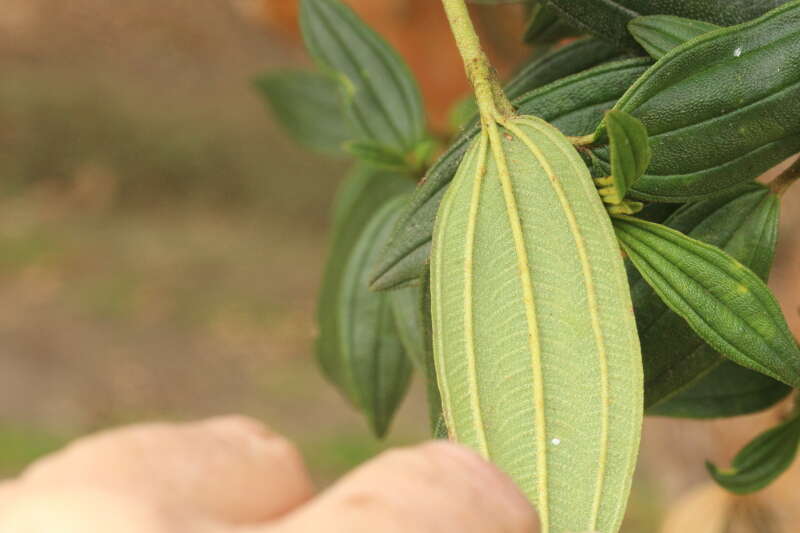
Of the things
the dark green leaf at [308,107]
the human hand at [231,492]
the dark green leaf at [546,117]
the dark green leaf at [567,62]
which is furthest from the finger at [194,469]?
the dark green leaf at [308,107]

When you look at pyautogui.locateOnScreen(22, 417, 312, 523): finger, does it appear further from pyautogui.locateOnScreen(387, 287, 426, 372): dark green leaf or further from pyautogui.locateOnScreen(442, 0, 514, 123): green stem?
pyautogui.locateOnScreen(387, 287, 426, 372): dark green leaf

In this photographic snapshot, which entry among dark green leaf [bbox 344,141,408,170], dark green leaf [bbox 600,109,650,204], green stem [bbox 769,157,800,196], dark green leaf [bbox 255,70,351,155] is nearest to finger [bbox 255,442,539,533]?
dark green leaf [bbox 600,109,650,204]

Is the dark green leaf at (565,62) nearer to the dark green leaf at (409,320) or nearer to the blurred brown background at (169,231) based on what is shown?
→ the dark green leaf at (409,320)

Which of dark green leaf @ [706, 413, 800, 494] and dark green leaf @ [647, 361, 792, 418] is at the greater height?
dark green leaf @ [647, 361, 792, 418]

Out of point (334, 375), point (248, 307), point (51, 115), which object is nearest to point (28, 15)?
point (51, 115)

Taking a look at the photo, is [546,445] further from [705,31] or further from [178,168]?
[178,168]

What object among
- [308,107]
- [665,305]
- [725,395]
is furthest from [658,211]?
[308,107]
